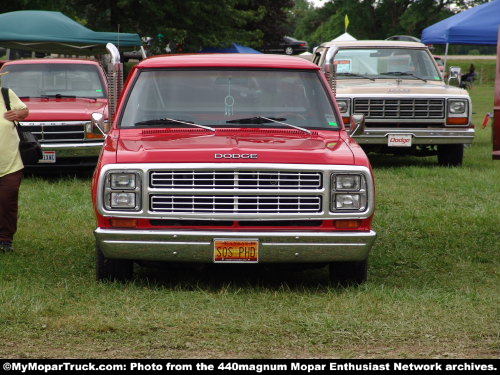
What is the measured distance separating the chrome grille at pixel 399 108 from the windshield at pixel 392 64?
1.09 metres

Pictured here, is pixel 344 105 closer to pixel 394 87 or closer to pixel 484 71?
pixel 394 87

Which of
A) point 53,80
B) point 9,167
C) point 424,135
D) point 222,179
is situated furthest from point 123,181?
point 424,135

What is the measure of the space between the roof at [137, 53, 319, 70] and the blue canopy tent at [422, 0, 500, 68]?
37.5ft

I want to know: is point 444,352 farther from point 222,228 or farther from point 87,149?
point 87,149

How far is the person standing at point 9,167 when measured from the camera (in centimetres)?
859

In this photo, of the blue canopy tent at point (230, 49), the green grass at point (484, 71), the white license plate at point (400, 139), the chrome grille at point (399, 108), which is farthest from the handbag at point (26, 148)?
the green grass at point (484, 71)

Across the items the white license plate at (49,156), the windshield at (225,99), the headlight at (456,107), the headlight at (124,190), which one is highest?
the windshield at (225,99)

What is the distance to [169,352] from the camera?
547 centimetres

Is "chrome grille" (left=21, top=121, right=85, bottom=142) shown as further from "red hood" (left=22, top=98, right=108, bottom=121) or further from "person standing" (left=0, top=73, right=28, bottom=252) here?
"person standing" (left=0, top=73, right=28, bottom=252)

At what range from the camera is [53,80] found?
48.8 feet

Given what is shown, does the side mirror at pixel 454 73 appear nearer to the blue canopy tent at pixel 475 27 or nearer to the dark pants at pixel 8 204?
the blue canopy tent at pixel 475 27

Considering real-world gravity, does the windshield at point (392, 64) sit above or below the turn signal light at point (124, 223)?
below

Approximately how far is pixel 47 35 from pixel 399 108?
693cm
